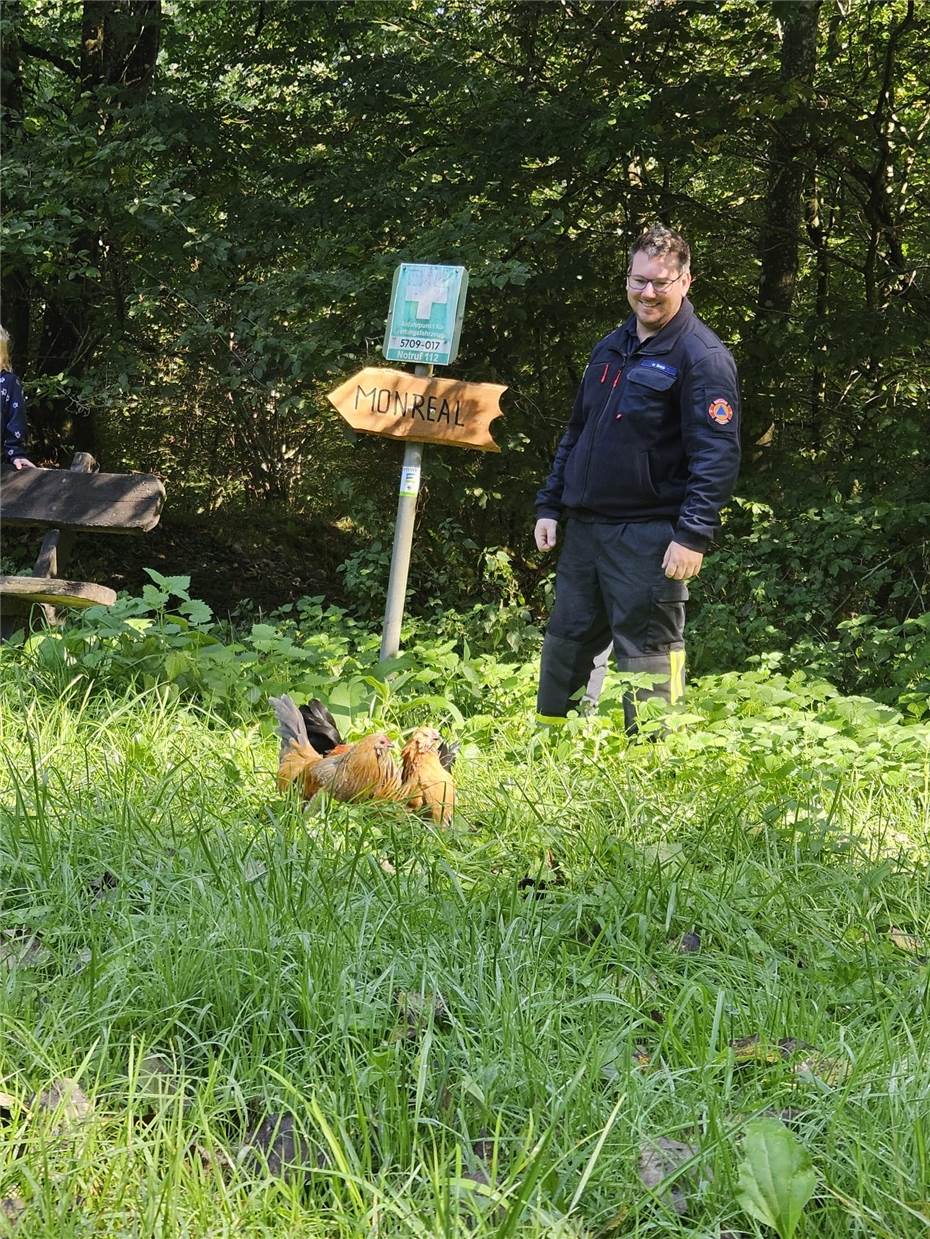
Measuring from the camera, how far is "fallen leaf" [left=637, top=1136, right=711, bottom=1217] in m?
1.72

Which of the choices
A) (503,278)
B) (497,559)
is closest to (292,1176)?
(503,278)

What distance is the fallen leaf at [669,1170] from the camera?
172 cm

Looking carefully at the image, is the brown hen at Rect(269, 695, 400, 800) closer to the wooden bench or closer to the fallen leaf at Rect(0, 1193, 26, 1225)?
the fallen leaf at Rect(0, 1193, 26, 1225)

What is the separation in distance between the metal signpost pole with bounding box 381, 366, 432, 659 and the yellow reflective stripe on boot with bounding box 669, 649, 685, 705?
4.30 ft

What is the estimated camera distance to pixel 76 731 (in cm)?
394

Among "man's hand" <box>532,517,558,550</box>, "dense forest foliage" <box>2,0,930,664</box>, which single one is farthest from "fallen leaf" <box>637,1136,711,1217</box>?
"dense forest foliage" <box>2,0,930,664</box>

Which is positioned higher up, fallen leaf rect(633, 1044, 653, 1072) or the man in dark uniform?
the man in dark uniform

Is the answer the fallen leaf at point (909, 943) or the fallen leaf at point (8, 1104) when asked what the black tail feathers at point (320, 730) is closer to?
the fallen leaf at point (909, 943)

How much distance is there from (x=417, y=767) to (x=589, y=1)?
6832 mm

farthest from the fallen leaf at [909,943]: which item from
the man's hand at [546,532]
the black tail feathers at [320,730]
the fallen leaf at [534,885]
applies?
the man's hand at [546,532]

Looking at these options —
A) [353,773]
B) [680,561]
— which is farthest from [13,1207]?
[680,561]

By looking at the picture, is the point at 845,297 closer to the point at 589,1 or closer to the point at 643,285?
the point at 589,1

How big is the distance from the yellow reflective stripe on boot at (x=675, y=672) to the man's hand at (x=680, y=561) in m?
0.33

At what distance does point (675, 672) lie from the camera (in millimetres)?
4176
